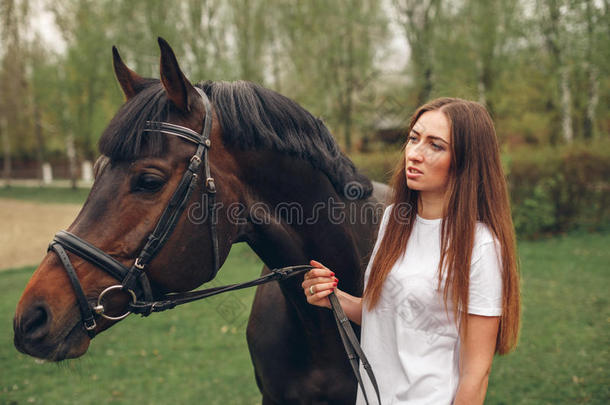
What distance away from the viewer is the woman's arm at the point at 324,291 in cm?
173

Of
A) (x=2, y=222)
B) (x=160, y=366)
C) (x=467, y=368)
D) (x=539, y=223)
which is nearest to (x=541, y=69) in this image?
(x=539, y=223)

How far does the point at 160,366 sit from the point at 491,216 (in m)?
4.85

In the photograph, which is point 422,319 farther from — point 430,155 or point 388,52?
point 388,52

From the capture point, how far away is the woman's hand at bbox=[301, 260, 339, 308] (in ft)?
5.67

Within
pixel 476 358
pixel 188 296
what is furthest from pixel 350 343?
pixel 188 296

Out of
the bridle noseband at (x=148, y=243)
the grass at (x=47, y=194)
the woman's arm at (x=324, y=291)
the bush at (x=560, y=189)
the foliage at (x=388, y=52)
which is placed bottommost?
the grass at (x=47, y=194)

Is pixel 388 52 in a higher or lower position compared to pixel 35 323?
higher

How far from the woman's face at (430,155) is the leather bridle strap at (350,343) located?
0.59m

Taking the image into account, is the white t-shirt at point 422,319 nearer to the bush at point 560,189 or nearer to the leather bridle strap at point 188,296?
the leather bridle strap at point 188,296

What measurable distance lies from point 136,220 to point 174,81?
1.71 ft

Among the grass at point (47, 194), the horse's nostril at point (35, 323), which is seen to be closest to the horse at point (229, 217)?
the horse's nostril at point (35, 323)

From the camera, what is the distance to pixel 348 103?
1269 cm

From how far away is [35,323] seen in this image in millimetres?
1404

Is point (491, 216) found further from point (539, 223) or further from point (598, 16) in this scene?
point (598, 16)
